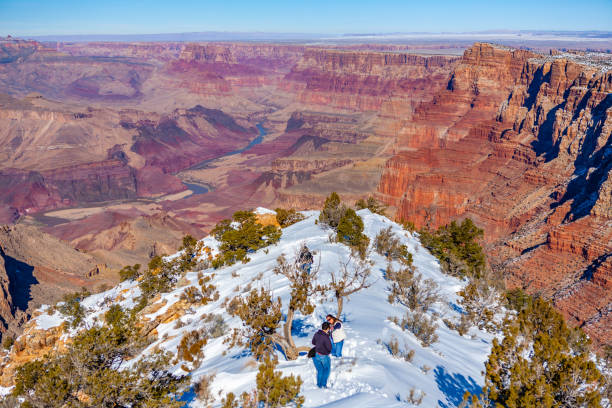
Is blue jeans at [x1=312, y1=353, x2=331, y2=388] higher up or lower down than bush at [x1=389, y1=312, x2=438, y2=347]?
higher up

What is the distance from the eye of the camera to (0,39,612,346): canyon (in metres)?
37.5

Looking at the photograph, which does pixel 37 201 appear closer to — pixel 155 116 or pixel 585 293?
pixel 155 116

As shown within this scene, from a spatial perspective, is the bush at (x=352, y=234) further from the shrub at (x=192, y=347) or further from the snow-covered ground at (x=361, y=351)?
the shrub at (x=192, y=347)

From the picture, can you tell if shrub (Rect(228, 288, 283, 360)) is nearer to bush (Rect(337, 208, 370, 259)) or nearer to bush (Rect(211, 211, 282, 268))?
bush (Rect(337, 208, 370, 259))

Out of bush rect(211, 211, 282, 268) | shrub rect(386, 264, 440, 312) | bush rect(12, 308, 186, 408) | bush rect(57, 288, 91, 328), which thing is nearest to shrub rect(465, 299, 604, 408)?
bush rect(12, 308, 186, 408)

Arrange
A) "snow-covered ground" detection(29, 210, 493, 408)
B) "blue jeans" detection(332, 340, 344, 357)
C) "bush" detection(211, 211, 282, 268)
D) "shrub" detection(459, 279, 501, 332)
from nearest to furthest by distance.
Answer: "snow-covered ground" detection(29, 210, 493, 408) < "blue jeans" detection(332, 340, 344, 357) < "shrub" detection(459, 279, 501, 332) < "bush" detection(211, 211, 282, 268)

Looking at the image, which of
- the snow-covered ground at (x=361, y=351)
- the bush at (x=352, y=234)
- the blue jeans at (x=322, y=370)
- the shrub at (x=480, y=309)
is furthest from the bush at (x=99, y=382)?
the bush at (x=352, y=234)

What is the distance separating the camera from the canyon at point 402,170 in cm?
3747

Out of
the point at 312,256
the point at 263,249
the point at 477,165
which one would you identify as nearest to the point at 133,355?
the point at 312,256

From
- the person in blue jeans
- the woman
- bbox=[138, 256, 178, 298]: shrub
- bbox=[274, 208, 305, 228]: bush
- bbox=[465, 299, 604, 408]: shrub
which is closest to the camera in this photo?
bbox=[465, 299, 604, 408]: shrub

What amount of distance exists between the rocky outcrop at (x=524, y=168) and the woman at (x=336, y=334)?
83.9ft

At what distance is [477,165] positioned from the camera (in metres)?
68.9

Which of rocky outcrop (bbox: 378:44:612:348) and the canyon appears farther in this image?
the canyon

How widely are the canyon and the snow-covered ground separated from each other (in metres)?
19.3
